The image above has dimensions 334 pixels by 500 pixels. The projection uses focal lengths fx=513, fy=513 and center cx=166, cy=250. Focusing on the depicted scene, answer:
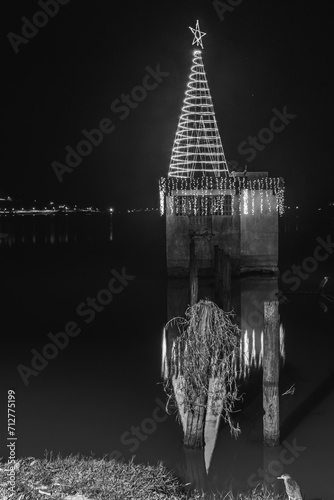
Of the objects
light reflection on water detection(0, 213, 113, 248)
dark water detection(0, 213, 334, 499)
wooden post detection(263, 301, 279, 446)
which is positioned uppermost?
wooden post detection(263, 301, 279, 446)

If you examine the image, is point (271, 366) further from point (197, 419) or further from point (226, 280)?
point (226, 280)

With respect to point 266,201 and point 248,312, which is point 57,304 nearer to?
point 248,312

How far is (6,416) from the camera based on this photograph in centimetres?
807

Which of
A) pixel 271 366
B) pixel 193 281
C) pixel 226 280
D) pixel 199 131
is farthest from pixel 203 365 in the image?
pixel 199 131

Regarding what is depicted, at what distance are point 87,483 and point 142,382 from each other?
15.9ft

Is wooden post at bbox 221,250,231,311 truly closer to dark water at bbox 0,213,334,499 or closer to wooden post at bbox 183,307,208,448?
dark water at bbox 0,213,334,499

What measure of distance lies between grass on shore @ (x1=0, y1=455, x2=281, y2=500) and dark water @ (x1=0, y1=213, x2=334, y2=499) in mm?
1170

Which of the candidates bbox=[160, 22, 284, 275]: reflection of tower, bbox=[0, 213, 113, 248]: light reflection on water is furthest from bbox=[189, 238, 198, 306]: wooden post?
bbox=[0, 213, 113, 248]: light reflection on water

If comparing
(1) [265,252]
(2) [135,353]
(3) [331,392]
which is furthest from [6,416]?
(1) [265,252]

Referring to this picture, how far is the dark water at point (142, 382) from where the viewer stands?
6.82 metres

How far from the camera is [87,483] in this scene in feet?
16.6

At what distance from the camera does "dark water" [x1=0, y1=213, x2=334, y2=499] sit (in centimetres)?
682

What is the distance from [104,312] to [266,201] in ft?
25.6

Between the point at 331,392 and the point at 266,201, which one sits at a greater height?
the point at 266,201
